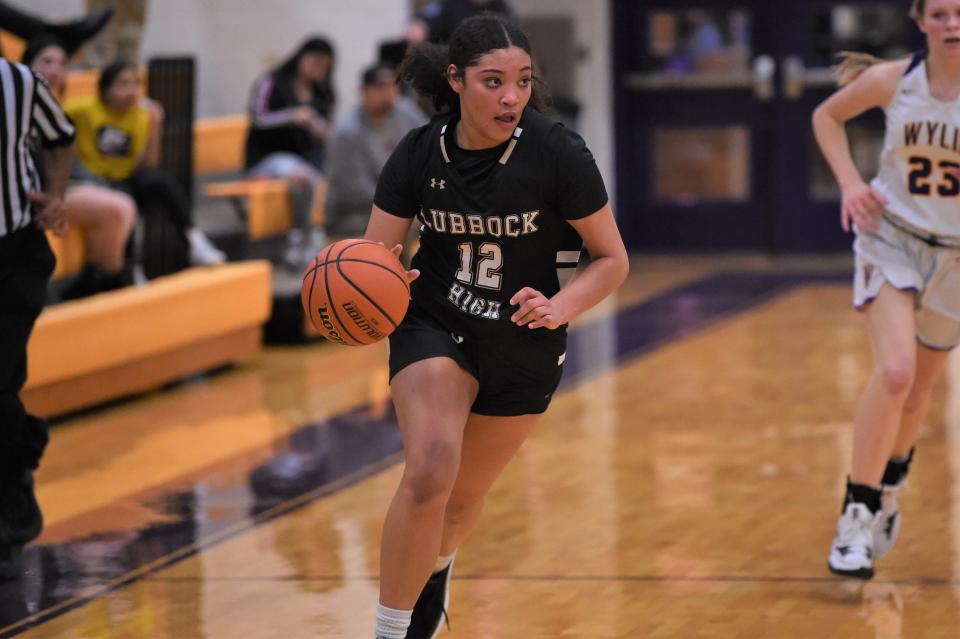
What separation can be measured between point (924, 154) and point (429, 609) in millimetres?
1839

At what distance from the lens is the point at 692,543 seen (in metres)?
5.05

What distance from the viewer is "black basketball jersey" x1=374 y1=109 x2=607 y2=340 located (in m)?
3.68

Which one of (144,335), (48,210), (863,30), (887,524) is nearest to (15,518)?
(48,210)

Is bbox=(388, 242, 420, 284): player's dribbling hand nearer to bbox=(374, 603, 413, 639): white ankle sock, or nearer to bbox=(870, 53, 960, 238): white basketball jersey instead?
bbox=(374, 603, 413, 639): white ankle sock

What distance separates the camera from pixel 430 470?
11.6ft

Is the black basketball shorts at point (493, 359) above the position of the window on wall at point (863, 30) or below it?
above

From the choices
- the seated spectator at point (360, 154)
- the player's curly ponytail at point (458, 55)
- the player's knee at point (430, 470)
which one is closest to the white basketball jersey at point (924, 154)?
the player's curly ponytail at point (458, 55)

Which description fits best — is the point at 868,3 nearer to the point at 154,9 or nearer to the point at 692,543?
the point at 154,9

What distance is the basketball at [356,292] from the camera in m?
3.61

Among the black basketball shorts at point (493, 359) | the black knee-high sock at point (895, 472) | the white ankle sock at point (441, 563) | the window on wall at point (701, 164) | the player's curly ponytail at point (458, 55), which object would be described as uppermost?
the player's curly ponytail at point (458, 55)

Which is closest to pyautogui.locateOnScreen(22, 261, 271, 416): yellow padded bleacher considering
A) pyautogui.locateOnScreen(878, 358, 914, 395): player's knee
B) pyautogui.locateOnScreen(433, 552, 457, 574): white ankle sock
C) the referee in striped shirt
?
the referee in striped shirt

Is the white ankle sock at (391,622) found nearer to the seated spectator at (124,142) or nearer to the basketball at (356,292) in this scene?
the basketball at (356,292)

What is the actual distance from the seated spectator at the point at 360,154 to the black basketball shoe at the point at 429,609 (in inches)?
215

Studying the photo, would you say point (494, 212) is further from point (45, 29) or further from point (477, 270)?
point (45, 29)
